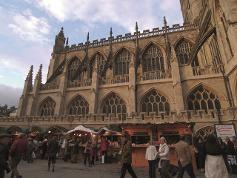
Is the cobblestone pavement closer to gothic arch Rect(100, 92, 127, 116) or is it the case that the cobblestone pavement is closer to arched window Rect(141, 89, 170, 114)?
arched window Rect(141, 89, 170, 114)

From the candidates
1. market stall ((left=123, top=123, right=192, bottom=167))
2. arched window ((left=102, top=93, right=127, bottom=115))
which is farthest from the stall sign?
arched window ((left=102, top=93, right=127, bottom=115))

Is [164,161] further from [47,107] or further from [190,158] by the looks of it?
[47,107]

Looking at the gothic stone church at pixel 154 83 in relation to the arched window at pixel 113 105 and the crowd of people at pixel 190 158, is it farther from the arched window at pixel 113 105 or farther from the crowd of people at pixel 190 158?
the crowd of people at pixel 190 158

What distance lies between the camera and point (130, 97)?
22.0 metres

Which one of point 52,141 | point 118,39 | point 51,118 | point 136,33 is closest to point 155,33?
point 136,33

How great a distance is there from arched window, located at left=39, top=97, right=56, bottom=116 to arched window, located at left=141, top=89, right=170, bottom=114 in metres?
11.9

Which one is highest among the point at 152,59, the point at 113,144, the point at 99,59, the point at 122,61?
the point at 99,59

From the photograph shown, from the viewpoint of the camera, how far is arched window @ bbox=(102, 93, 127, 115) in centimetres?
2308

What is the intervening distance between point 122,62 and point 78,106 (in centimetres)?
987

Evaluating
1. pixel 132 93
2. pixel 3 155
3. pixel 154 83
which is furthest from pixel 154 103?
pixel 3 155

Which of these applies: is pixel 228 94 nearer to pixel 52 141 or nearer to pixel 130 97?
pixel 130 97


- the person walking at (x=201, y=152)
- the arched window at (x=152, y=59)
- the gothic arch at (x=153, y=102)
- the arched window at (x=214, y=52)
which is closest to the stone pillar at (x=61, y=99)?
the gothic arch at (x=153, y=102)

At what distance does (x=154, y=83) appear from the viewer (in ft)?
73.0

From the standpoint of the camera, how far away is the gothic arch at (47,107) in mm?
26242
